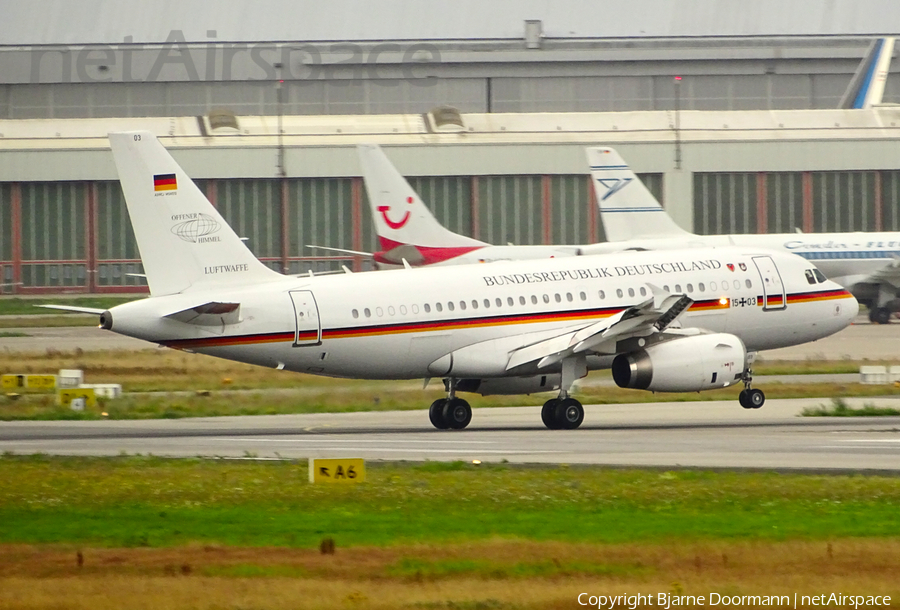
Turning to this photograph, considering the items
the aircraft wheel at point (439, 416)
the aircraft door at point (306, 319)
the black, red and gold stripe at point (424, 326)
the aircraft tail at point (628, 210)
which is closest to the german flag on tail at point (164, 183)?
the black, red and gold stripe at point (424, 326)

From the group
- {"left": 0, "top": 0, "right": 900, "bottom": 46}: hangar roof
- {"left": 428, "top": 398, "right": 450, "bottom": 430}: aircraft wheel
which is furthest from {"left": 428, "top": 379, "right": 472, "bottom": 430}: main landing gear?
{"left": 0, "top": 0, "right": 900, "bottom": 46}: hangar roof

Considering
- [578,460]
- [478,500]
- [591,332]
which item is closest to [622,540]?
[478,500]

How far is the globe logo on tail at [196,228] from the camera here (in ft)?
103

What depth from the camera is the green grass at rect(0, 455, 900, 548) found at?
58.1 feet

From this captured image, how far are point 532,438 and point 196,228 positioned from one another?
28.3 feet

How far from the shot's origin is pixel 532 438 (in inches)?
1203

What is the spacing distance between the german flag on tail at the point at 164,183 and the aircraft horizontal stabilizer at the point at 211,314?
9.53ft

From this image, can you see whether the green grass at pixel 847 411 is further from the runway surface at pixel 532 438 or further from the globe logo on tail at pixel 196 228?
the globe logo on tail at pixel 196 228

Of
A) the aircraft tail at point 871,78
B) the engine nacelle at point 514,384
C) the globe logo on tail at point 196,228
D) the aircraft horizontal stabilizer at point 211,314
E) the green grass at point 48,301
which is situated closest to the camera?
the aircraft horizontal stabilizer at point 211,314

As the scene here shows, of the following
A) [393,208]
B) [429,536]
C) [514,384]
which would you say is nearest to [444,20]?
[393,208]

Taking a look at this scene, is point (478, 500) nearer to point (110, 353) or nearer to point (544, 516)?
point (544, 516)

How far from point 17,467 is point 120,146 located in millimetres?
8696

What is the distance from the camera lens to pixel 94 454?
27672 millimetres

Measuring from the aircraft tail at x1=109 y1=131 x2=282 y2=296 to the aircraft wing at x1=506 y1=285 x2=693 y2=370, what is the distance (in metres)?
7.09
